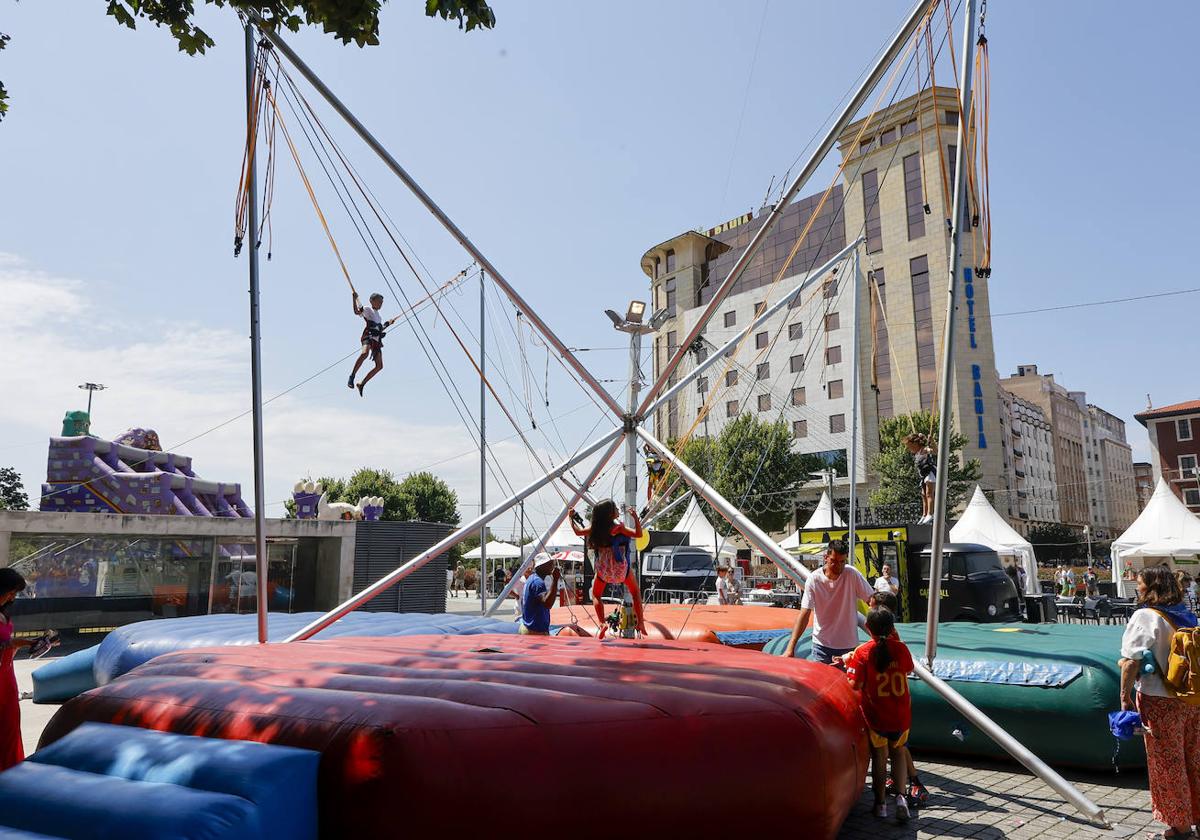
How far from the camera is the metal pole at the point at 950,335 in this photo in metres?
5.23

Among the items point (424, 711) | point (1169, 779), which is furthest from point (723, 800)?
point (1169, 779)

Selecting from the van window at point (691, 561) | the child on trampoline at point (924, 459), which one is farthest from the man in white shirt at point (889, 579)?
the van window at point (691, 561)

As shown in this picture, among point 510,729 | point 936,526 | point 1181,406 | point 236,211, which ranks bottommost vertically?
point 510,729

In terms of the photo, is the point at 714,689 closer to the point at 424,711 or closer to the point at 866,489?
the point at 424,711

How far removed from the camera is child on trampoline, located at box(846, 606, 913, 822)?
15.4 ft

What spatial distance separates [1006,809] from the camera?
4836 millimetres

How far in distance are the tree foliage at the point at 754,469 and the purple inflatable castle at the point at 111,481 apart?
25.7 meters

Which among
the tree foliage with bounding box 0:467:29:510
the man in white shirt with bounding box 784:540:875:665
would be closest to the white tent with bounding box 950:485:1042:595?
the man in white shirt with bounding box 784:540:875:665

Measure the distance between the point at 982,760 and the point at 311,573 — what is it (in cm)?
1678

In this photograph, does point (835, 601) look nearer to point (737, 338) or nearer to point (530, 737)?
point (530, 737)

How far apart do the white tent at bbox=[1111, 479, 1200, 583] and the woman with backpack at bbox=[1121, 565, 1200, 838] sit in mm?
19094

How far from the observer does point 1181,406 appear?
48.3 meters

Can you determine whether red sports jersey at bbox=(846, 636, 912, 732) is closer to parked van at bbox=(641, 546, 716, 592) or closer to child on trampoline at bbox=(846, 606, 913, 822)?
child on trampoline at bbox=(846, 606, 913, 822)

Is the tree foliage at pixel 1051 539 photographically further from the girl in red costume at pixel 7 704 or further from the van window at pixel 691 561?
the girl in red costume at pixel 7 704
